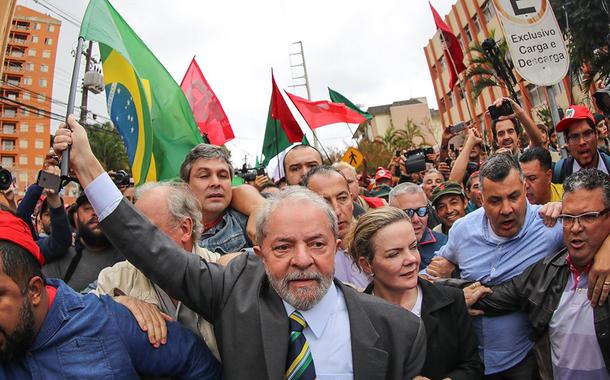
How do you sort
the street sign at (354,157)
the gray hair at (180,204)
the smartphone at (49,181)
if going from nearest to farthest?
1. the smartphone at (49,181)
2. the gray hair at (180,204)
3. the street sign at (354,157)

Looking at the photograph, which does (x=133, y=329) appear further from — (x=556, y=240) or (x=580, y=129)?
(x=580, y=129)

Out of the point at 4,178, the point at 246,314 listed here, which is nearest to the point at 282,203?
the point at 246,314

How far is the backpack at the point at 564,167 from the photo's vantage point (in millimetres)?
3986

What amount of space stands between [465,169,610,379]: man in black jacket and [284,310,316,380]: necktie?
3.86ft

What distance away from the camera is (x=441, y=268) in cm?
313

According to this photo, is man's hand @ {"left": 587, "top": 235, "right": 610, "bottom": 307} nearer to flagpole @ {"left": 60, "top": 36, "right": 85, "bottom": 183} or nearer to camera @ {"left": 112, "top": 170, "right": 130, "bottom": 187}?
flagpole @ {"left": 60, "top": 36, "right": 85, "bottom": 183}

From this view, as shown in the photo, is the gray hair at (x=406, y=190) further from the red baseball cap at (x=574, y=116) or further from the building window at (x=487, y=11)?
the building window at (x=487, y=11)

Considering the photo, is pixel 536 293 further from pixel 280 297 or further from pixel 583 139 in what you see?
pixel 583 139

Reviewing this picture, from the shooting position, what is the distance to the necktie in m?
1.90

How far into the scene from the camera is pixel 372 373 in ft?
6.22

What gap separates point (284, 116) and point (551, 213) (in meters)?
4.98

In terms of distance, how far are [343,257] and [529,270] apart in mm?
1141

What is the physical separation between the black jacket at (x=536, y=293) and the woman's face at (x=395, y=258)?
19.4 inches

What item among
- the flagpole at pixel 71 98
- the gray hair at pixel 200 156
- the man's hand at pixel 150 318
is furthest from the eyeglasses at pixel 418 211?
the flagpole at pixel 71 98
